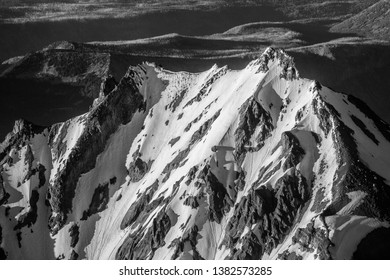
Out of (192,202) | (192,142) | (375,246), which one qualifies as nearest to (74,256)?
(192,202)

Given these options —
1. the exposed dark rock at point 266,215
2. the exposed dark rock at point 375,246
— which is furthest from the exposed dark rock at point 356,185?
the exposed dark rock at point 266,215

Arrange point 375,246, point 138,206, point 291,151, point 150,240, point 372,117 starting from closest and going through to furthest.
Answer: point 375,246 → point 291,151 → point 150,240 → point 138,206 → point 372,117

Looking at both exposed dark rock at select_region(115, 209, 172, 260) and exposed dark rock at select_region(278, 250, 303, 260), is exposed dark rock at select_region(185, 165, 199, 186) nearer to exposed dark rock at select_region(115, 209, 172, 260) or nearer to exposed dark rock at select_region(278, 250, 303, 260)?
exposed dark rock at select_region(115, 209, 172, 260)

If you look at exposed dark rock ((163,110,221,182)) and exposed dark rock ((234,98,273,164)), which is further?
exposed dark rock ((163,110,221,182))

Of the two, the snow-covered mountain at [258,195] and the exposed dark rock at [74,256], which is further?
the exposed dark rock at [74,256]

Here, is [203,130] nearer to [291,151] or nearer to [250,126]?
[250,126]

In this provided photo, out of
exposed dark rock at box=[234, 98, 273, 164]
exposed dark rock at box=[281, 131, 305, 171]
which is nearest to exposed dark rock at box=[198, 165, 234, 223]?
exposed dark rock at box=[234, 98, 273, 164]

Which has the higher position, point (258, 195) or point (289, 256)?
point (258, 195)

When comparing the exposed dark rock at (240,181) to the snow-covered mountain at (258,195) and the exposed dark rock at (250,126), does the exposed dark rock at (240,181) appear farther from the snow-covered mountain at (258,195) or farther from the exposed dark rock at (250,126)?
the exposed dark rock at (250,126)

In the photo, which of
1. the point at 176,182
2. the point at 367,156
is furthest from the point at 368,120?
the point at 176,182
